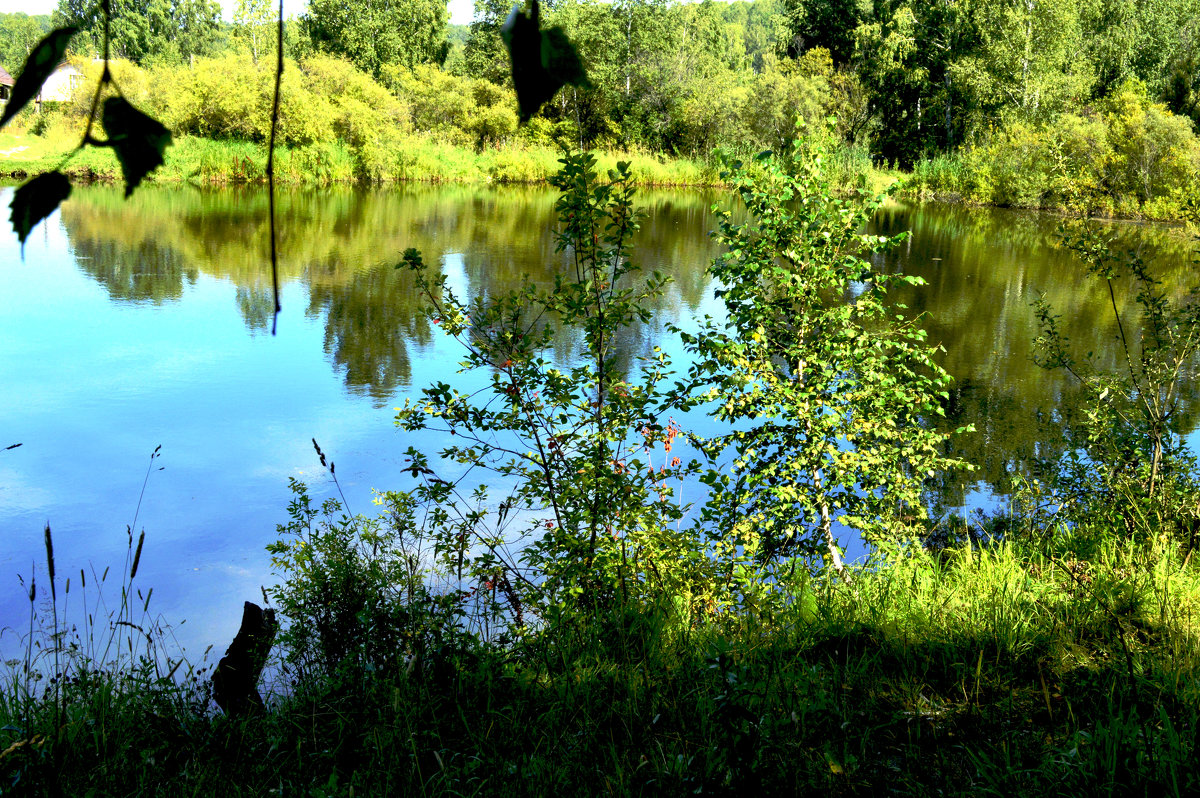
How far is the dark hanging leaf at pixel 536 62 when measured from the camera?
27.8 inches

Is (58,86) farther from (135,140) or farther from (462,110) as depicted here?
(462,110)

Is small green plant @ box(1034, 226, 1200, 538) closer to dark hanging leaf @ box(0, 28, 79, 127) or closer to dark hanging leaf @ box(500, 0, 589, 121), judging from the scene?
dark hanging leaf @ box(500, 0, 589, 121)

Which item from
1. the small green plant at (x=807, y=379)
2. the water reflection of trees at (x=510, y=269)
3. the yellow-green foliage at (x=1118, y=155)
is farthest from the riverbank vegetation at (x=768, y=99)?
the small green plant at (x=807, y=379)

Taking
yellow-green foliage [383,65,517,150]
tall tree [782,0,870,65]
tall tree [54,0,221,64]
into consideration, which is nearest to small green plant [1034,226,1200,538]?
yellow-green foliage [383,65,517,150]

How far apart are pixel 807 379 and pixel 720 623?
1.82m

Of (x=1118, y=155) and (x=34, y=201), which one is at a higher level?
(x=1118, y=155)

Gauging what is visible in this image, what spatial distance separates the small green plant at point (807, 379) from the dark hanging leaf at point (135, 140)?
3.67 meters

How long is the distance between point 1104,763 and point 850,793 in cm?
54

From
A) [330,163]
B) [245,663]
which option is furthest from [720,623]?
[330,163]

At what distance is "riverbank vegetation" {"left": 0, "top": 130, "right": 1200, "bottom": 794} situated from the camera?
2.19 metres

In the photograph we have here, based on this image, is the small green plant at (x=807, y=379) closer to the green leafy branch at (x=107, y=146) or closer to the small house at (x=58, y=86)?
the small house at (x=58, y=86)

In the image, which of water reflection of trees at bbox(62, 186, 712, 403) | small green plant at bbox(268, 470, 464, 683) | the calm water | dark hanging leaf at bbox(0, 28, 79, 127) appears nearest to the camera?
dark hanging leaf at bbox(0, 28, 79, 127)

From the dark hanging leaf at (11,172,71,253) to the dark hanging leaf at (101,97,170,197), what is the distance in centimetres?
5

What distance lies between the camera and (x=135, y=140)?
0.71 meters
